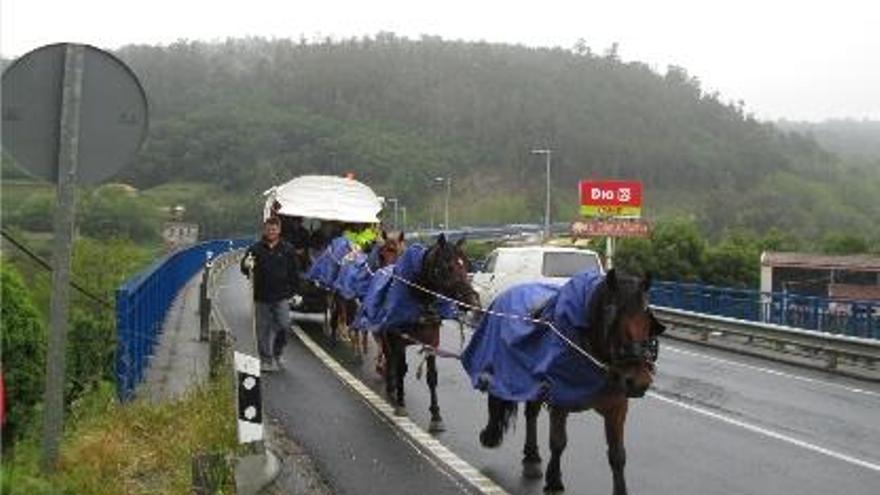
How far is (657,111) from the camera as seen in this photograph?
182 m

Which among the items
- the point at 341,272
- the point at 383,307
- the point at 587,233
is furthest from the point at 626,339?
the point at 587,233

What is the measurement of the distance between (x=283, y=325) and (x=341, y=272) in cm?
270

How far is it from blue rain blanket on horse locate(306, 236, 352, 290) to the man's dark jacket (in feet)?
10.6

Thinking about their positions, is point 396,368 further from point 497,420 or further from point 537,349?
point 537,349

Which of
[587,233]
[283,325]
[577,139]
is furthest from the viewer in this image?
[577,139]

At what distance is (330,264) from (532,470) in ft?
34.3

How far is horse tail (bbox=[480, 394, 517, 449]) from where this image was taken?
9734 millimetres

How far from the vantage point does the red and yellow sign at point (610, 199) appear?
3550 cm

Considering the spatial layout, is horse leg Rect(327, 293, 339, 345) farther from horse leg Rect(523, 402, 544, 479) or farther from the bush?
horse leg Rect(523, 402, 544, 479)

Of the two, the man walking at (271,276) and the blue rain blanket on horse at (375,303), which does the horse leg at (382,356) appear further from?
the man walking at (271,276)

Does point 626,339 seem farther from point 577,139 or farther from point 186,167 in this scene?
point 577,139

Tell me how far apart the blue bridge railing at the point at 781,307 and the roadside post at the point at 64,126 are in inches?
688

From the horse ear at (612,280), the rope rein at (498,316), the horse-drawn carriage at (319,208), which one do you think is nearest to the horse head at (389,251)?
the rope rein at (498,316)

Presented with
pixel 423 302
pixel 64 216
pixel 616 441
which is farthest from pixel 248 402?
pixel 423 302
